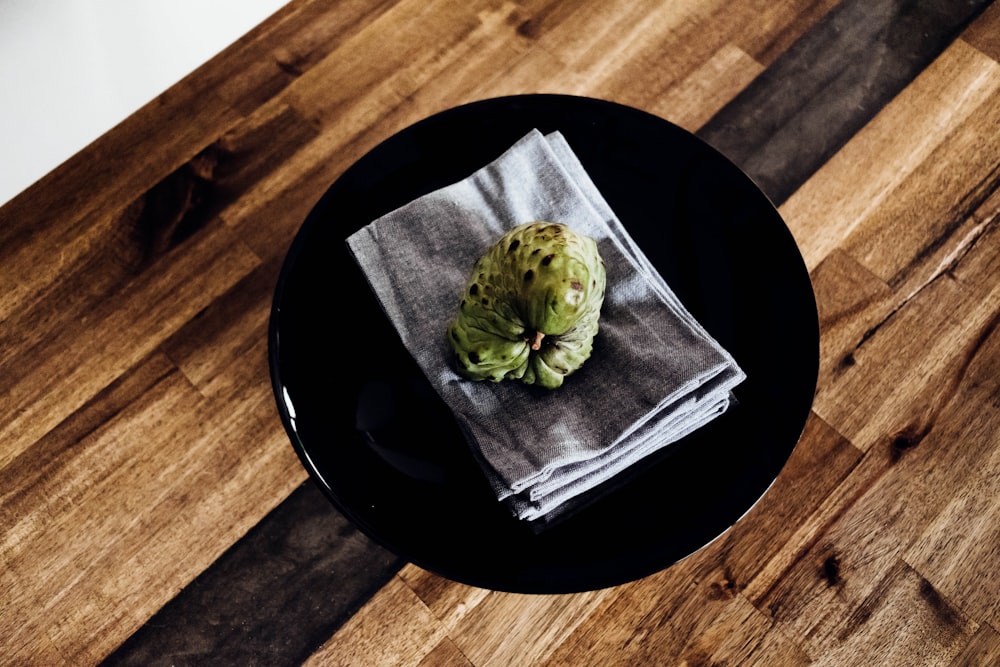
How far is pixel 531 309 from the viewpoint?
515 millimetres

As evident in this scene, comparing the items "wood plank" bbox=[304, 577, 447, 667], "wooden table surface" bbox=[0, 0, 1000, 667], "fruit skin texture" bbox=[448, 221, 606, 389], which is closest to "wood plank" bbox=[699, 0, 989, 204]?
"wooden table surface" bbox=[0, 0, 1000, 667]

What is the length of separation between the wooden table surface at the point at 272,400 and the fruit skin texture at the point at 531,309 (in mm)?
301

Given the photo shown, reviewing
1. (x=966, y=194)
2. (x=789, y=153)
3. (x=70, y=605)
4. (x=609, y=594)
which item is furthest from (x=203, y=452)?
(x=966, y=194)

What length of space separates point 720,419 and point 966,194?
1.76 ft

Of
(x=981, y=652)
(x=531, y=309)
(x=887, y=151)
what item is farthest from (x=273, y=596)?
(x=887, y=151)

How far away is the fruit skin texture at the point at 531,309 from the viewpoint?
0.51 m

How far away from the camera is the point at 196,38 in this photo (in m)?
0.94

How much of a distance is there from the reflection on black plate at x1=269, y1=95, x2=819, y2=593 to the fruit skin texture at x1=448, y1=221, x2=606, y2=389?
87 mm

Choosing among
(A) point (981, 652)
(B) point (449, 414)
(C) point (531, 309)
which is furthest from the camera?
(A) point (981, 652)

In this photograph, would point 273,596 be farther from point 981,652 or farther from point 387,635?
point 981,652

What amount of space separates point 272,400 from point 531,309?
428mm

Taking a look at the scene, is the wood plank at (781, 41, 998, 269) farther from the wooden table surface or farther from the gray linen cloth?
the gray linen cloth

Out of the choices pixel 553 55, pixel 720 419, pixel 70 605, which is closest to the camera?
pixel 720 419

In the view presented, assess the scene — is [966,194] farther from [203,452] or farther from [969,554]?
[203,452]
